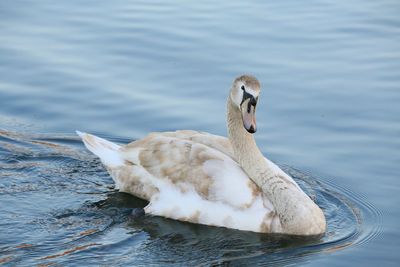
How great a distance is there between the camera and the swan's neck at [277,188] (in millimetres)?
10344

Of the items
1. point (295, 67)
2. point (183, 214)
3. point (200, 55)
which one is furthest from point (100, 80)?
point (183, 214)

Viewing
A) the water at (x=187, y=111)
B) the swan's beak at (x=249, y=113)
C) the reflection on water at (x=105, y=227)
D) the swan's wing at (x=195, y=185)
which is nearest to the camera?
the reflection on water at (x=105, y=227)

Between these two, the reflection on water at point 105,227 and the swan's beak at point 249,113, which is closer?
the reflection on water at point 105,227

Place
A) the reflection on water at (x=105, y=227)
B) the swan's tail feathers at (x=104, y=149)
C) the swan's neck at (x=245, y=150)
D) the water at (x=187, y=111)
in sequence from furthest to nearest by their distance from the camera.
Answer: the swan's tail feathers at (x=104, y=149) < the swan's neck at (x=245, y=150) < the water at (x=187, y=111) < the reflection on water at (x=105, y=227)

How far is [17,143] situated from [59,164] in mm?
740

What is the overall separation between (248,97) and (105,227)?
1.88 metres

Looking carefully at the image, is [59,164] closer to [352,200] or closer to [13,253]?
[13,253]

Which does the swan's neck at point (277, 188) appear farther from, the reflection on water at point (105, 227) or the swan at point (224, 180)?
the reflection on water at point (105, 227)

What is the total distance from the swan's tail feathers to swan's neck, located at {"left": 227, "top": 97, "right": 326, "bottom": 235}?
131 centimetres

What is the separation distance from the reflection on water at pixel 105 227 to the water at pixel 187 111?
19 millimetres

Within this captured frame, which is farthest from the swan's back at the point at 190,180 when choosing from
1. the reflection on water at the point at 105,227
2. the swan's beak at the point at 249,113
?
the swan's beak at the point at 249,113

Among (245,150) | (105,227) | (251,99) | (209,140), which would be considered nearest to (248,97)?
(251,99)

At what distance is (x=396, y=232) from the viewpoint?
1034 cm

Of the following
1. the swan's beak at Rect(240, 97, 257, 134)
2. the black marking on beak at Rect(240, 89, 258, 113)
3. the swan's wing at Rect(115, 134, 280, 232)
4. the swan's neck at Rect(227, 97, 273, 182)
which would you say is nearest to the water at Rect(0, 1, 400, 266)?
the swan's wing at Rect(115, 134, 280, 232)
